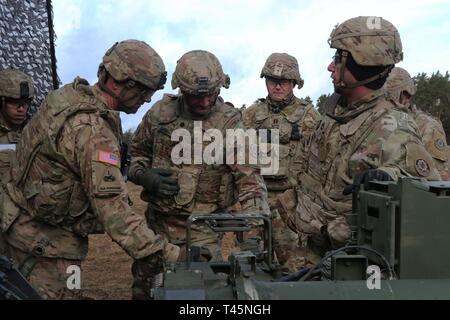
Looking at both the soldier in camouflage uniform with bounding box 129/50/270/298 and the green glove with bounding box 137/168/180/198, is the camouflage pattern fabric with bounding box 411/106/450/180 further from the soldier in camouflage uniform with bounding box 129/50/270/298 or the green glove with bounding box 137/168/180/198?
the green glove with bounding box 137/168/180/198

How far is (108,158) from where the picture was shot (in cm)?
371

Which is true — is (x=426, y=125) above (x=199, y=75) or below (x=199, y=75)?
below

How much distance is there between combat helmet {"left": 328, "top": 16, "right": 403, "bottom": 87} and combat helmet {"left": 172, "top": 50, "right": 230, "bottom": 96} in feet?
3.74

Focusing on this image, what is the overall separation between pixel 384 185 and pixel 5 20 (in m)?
4.74

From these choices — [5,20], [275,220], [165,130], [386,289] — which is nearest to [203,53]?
[165,130]

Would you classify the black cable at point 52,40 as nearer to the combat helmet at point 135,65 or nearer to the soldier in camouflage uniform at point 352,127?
the combat helmet at point 135,65

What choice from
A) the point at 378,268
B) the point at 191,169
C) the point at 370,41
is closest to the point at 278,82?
the point at 191,169

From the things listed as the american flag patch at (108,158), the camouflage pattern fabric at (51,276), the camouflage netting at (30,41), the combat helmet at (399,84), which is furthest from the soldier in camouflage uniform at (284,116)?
the american flag patch at (108,158)

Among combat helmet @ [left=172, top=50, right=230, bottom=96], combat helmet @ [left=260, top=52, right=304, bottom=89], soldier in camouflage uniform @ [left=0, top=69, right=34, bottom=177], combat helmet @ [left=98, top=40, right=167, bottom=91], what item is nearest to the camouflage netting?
soldier in camouflage uniform @ [left=0, top=69, right=34, bottom=177]

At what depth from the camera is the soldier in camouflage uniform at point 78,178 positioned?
145 inches

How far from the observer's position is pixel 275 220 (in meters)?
6.16

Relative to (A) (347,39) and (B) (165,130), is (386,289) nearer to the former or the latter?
(A) (347,39)

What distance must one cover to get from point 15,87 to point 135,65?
2.04 metres

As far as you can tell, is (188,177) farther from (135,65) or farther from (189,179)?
(135,65)
